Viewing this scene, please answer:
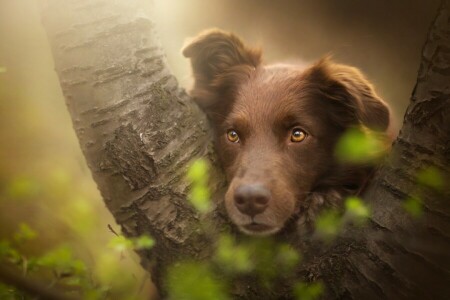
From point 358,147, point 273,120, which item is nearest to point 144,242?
point 273,120

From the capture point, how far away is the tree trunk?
6.29 feet

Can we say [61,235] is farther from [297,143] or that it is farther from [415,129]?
[415,129]

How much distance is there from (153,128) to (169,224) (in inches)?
19.6

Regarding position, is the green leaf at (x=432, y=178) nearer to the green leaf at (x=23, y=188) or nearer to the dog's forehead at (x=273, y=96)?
the dog's forehead at (x=273, y=96)

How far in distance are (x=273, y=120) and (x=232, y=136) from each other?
29cm

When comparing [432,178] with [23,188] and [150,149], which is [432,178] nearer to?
[150,149]

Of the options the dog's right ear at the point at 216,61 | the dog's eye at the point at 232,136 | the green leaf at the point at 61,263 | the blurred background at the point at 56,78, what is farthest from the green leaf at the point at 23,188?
the dog's eye at the point at 232,136

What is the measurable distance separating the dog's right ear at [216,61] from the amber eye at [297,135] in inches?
24.1

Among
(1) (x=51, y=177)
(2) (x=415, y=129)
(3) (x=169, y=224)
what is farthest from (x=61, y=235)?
(2) (x=415, y=129)

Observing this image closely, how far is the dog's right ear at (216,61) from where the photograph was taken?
10.2 ft

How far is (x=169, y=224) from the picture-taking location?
2262 mm

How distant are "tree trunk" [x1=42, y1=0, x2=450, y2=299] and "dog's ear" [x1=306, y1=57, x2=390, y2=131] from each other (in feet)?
2.61

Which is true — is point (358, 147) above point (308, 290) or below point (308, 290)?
above

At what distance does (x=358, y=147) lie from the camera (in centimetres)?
288
